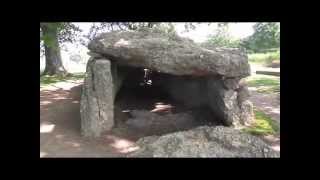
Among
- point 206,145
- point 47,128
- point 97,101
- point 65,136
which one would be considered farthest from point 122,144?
point 47,128

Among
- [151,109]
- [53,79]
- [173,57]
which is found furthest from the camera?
[53,79]

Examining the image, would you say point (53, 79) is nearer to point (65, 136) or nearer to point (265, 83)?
point (65, 136)

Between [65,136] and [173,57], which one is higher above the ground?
[173,57]

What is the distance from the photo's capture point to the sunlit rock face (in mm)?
7445

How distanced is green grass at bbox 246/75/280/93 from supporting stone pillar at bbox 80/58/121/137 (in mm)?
6970

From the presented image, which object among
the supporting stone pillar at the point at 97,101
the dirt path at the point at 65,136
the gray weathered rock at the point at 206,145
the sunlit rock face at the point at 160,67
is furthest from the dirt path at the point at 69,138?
the gray weathered rock at the point at 206,145

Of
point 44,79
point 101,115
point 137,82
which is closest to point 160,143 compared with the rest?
point 101,115

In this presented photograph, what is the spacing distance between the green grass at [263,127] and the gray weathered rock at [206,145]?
2.66ft

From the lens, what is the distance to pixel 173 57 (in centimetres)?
788

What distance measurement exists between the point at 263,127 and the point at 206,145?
82.2 inches

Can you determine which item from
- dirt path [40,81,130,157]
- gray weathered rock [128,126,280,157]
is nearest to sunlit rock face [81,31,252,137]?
dirt path [40,81,130,157]

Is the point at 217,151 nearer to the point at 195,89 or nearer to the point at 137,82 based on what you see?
the point at 195,89

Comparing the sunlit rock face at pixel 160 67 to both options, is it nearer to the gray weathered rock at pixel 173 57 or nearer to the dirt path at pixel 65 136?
the gray weathered rock at pixel 173 57

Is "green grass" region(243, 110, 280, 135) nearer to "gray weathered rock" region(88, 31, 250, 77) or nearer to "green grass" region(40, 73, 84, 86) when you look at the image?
"gray weathered rock" region(88, 31, 250, 77)
